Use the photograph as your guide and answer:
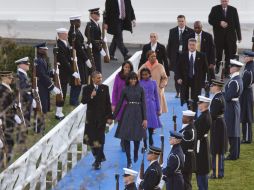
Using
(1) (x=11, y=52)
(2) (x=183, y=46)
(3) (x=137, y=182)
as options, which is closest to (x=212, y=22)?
(2) (x=183, y=46)

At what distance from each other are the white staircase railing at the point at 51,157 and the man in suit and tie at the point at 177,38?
381cm

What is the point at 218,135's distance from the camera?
22.2 metres

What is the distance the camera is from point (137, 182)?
66.2 ft

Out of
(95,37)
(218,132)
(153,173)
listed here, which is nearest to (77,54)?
(95,37)

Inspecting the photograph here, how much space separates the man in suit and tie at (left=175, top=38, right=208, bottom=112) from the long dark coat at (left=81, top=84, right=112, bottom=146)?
2.91 m

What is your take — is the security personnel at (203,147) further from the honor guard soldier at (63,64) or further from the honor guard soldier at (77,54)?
the honor guard soldier at (77,54)

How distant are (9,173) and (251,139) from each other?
6311 mm

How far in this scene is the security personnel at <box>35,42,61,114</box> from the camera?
78.9 feet

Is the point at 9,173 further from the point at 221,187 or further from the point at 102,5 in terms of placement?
the point at 102,5

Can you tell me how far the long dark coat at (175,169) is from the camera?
19797 mm

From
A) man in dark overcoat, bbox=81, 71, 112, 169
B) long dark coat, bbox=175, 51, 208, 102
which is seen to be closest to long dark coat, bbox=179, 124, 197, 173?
man in dark overcoat, bbox=81, 71, 112, 169

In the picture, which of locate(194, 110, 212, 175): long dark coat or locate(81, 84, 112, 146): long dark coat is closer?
locate(194, 110, 212, 175): long dark coat

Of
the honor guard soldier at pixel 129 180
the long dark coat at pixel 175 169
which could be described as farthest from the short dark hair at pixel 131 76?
the honor guard soldier at pixel 129 180

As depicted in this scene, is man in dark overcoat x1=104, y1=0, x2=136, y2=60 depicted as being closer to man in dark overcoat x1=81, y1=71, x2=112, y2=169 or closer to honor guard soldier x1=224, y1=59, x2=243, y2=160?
honor guard soldier x1=224, y1=59, x2=243, y2=160
